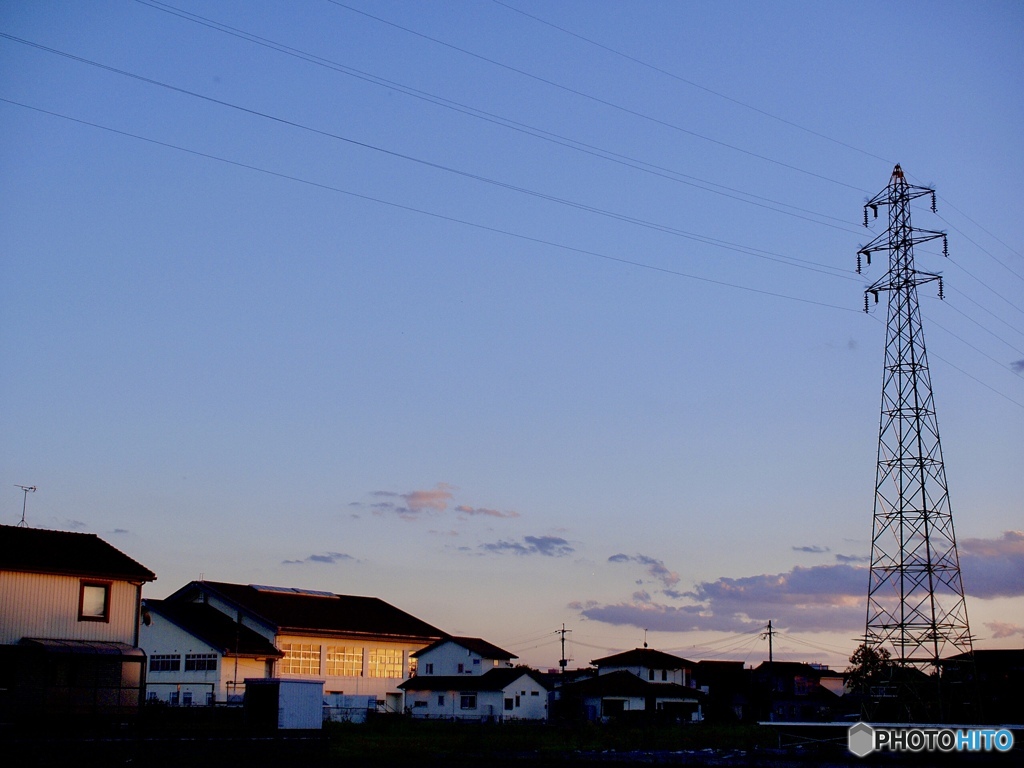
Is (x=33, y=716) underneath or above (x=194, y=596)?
underneath

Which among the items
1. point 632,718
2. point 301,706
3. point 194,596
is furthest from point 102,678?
point 632,718

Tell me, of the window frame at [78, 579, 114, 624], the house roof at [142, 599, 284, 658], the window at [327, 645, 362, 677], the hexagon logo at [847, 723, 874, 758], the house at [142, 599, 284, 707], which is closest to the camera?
the hexagon logo at [847, 723, 874, 758]

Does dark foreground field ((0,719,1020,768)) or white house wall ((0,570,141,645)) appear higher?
white house wall ((0,570,141,645))

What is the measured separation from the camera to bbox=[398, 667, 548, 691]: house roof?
227ft

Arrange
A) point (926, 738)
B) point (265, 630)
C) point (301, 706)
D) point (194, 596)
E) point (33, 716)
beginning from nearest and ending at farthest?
1. point (926, 738)
2. point (33, 716)
3. point (301, 706)
4. point (265, 630)
5. point (194, 596)

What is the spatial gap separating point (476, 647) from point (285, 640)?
49.0 feet

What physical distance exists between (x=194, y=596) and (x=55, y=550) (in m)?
25.2

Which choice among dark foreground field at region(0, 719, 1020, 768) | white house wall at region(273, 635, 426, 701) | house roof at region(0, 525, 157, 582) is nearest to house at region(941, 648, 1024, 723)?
dark foreground field at region(0, 719, 1020, 768)

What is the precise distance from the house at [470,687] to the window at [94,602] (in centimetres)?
2798

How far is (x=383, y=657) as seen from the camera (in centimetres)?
6850

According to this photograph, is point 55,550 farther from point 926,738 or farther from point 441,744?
point 926,738

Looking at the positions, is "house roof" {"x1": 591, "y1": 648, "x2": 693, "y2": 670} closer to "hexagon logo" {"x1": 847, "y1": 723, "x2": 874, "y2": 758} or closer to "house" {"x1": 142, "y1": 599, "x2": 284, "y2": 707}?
"house" {"x1": 142, "y1": 599, "x2": 284, "y2": 707}

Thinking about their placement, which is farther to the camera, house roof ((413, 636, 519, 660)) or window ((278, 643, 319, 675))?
house roof ((413, 636, 519, 660))

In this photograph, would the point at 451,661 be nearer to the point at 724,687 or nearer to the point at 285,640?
the point at 285,640
